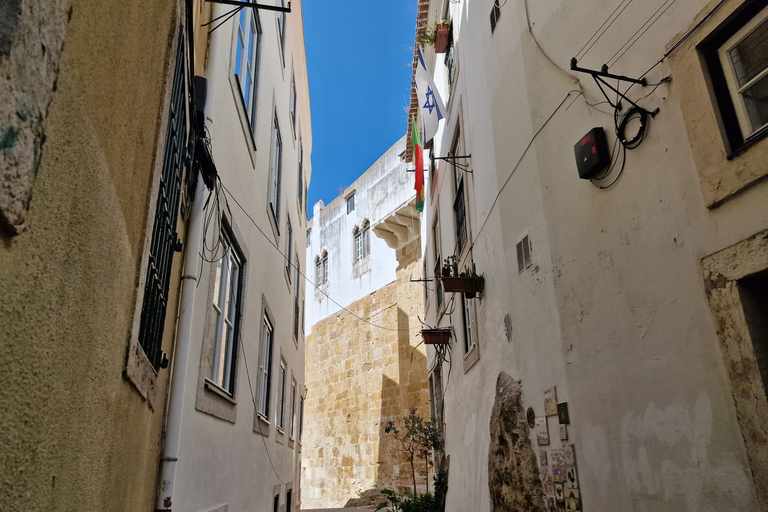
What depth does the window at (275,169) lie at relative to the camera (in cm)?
824

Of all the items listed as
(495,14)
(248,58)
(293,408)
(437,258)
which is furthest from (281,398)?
(495,14)

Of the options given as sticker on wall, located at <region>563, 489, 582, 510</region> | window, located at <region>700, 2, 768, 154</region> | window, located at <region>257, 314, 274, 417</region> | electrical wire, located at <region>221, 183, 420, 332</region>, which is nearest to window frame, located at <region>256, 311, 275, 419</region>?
window, located at <region>257, 314, 274, 417</region>

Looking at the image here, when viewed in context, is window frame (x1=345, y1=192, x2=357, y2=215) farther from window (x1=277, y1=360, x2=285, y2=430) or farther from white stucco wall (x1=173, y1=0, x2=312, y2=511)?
window (x1=277, y1=360, x2=285, y2=430)

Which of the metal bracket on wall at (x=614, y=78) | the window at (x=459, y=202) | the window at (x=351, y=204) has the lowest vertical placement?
the metal bracket on wall at (x=614, y=78)

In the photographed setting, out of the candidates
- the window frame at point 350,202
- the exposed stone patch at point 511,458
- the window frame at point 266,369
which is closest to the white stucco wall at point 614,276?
the exposed stone patch at point 511,458

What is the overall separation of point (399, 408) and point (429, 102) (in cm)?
1029

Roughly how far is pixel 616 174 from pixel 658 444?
176 cm

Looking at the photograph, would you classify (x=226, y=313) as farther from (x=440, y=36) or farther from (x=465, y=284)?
(x=440, y=36)

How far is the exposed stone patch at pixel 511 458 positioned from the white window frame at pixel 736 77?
2.92 meters

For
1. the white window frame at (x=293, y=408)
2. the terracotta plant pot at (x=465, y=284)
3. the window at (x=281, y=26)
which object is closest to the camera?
the terracotta plant pot at (x=465, y=284)

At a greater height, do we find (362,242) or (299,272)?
(362,242)

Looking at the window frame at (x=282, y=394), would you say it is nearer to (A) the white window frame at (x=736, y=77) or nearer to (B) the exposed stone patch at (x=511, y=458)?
(B) the exposed stone patch at (x=511, y=458)

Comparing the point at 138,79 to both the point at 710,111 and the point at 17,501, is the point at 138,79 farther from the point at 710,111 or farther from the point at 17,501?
the point at 710,111

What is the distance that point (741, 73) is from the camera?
10.2ft
